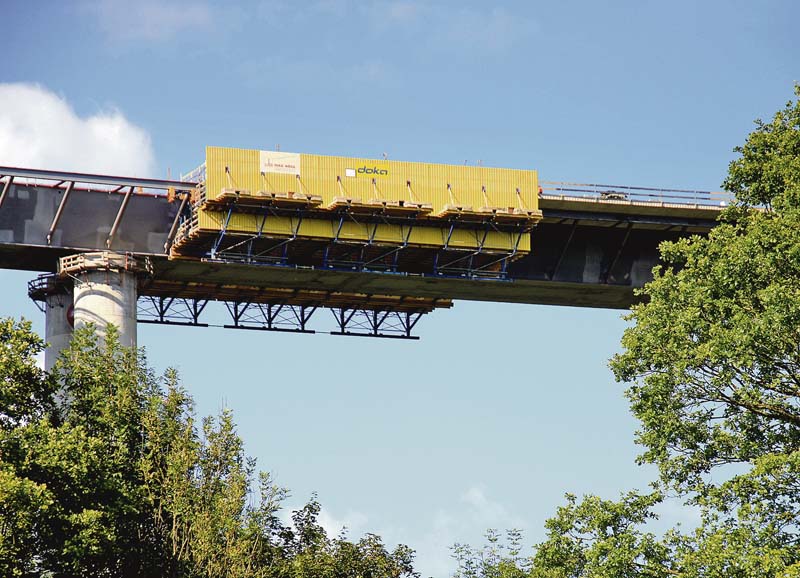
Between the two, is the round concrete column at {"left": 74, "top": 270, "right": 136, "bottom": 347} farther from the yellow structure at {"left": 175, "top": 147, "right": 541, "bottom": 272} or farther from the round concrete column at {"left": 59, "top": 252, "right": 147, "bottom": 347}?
the yellow structure at {"left": 175, "top": 147, "right": 541, "bottom": 272}

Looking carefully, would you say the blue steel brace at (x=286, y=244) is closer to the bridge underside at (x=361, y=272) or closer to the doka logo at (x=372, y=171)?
the bridge underside at (x=361, y=272)

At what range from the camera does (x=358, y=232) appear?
67688 mm

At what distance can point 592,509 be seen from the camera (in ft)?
→ 140

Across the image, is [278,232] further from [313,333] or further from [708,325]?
[708,325]

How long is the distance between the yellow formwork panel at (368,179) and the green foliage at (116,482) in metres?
15.7

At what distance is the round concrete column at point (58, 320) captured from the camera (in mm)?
68875

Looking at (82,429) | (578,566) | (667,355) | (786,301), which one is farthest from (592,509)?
(82,429)

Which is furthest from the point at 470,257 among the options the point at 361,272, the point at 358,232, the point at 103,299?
the point at 103,299

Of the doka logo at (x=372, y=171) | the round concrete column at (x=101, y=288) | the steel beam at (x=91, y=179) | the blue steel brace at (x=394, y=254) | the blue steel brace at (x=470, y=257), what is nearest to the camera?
the steel beam at (x=91, y=179)

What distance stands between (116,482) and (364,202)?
24.0 meters

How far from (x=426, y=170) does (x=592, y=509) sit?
30.0 metres

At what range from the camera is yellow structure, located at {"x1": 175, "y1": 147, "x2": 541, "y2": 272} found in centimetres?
6550

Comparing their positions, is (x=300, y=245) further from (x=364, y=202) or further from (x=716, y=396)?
(x=716, y=396)

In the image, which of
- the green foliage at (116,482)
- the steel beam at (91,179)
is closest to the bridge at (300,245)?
the steel beam at (91,179)
